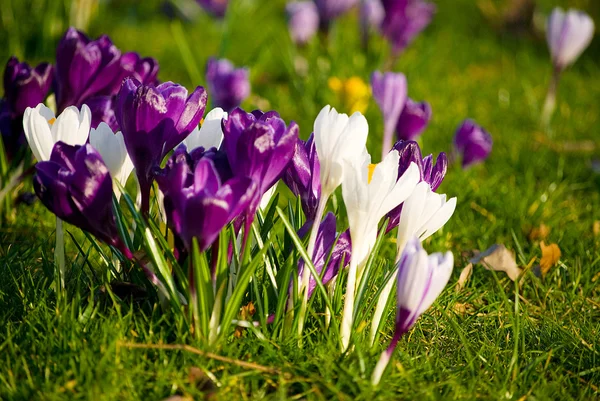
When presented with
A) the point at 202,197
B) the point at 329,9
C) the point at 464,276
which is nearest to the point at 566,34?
the point at 329,9

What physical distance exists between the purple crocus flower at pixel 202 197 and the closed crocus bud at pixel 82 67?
0.85 metres

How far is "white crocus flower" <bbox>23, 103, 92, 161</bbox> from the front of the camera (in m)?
1.40

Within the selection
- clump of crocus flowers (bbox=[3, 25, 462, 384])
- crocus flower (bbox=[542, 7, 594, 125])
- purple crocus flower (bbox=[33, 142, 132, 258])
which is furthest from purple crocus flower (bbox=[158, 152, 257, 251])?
crocus flower (bbox=[542, 7, 594, 125])

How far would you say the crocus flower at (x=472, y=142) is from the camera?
2594mm

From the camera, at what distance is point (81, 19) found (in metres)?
3.61

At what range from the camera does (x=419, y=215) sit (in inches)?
54.8

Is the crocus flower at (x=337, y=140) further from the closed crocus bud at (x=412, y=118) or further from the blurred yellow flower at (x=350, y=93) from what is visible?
the blurred yellow flower at (x=350, y=93)

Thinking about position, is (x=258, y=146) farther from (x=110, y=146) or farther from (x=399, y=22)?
(x=399, y=22)

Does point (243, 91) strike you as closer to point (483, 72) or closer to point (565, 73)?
point (483, 72)

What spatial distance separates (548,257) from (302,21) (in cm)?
216

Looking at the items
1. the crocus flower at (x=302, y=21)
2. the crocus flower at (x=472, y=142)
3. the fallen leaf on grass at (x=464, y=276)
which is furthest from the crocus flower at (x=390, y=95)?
the crocus flower at (x=302, y=21)

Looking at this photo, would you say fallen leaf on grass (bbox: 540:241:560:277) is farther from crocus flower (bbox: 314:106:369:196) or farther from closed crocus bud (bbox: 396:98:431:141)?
crocus flower (bbox: 314:106:369:196)

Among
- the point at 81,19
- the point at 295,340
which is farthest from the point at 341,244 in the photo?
the point at 81,19

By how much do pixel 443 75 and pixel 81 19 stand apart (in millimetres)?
2077
